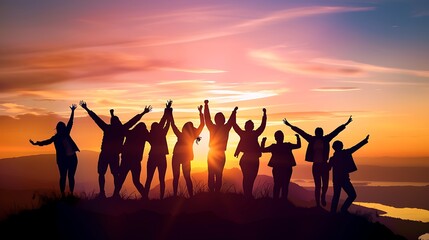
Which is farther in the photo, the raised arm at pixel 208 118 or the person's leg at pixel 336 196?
the person's leg at pixel 336 196

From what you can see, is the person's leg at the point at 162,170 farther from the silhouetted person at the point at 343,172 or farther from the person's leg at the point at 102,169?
the silhouetted person at the point at 343,172

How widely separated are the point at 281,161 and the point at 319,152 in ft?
4.87

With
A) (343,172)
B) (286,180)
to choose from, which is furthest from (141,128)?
(343,172)

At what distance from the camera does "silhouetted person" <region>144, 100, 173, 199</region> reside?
861 inches

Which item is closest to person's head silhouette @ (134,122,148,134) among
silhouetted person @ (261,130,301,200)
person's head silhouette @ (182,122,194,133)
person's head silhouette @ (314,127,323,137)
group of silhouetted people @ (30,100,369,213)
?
group of silhouetted people @ (30,100,369,213)

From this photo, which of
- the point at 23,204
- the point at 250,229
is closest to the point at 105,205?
the point at 23,204

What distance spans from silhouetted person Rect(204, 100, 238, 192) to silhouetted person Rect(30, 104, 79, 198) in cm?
531

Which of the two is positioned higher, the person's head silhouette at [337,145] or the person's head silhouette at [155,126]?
the person's head silhouette at [155,126]

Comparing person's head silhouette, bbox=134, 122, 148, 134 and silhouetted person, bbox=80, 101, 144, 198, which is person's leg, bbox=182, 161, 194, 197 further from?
silhouetted person, bbox=80, 101, 144, 198

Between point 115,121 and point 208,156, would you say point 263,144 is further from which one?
point 115,121

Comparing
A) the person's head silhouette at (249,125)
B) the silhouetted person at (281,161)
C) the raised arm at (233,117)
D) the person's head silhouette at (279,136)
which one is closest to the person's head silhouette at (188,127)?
the raised arm at (233,117)

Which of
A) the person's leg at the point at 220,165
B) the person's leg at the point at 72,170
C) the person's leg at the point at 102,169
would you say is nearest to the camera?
the person's leg at the point at 220,165

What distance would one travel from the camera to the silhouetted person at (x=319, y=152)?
22.2m

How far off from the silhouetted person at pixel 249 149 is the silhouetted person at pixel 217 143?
0.51m
